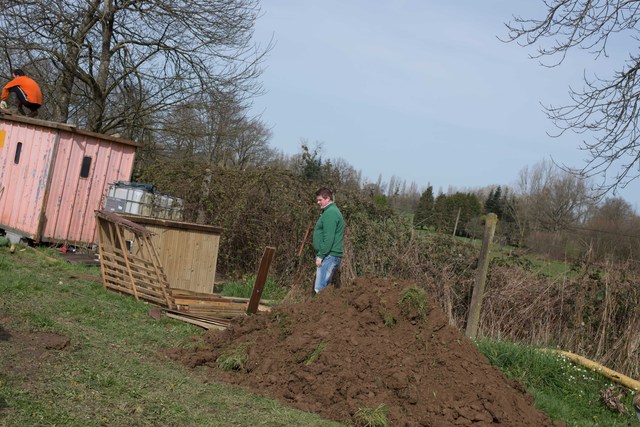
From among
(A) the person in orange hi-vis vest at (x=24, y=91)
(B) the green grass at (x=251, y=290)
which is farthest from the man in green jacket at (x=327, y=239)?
(A) the person in orange hi-vis vest at (x=24, y=91)

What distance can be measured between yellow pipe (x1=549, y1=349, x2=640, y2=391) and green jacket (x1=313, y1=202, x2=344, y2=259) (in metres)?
3.42

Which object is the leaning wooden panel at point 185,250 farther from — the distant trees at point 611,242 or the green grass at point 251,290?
the distant trees at point 611,242

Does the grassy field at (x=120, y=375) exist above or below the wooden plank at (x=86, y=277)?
below

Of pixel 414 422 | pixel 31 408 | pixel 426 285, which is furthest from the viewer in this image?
pixel 426 285

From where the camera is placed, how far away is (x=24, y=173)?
14367 millimetres

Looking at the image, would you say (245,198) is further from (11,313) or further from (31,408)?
(31,408)

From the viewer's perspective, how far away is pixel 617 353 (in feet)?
30.8

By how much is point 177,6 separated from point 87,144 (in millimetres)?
7210

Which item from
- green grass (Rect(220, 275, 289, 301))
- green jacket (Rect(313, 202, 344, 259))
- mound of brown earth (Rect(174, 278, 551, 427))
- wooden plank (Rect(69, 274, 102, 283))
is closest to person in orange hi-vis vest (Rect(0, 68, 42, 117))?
wooden plank (Rect(69, 274, 102, 283))

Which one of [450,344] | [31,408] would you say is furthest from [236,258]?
[31,408]

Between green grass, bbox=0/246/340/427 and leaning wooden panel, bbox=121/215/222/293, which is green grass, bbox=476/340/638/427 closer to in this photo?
green grass, bbox=0/246/340/427

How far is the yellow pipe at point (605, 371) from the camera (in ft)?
27.3

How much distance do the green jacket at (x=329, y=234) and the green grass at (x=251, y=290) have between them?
8.52ft

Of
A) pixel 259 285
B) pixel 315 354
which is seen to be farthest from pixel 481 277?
pixel 315 354
